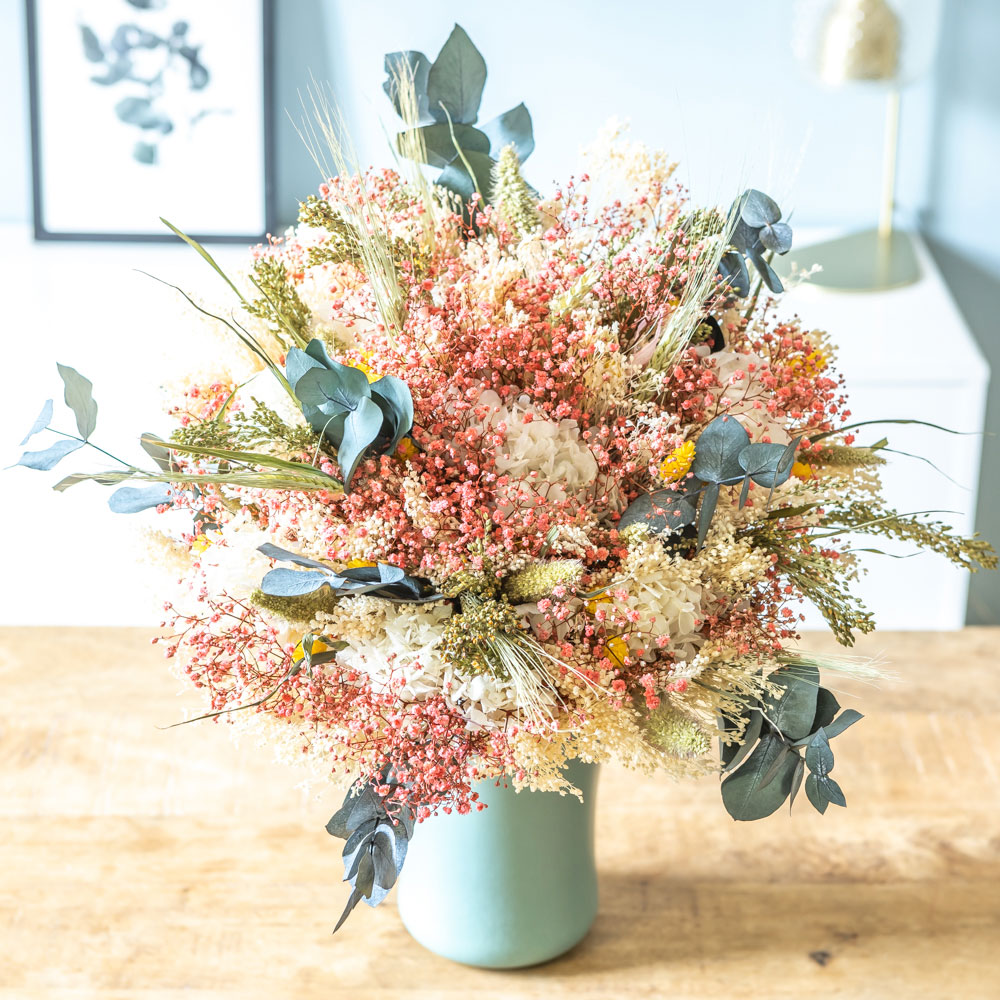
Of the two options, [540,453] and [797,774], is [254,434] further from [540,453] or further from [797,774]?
[797,774]

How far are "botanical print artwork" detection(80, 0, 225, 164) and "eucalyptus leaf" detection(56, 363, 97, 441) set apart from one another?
1.67 meters

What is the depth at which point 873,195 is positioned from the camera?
7.55ft

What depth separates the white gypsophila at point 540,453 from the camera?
2.15 ft

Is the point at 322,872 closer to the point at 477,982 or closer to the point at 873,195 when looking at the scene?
the point at 477,982

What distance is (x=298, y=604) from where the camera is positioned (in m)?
0.64

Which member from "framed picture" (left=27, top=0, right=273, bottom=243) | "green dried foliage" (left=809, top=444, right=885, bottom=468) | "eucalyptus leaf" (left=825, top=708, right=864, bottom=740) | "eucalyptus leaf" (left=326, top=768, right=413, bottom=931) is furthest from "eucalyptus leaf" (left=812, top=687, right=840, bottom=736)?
"framed picture" (left=27, top=0, right=273, bottom=243)

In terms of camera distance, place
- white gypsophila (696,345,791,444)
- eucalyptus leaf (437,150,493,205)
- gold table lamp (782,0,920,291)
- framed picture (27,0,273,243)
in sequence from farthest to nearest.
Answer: framed picture (27,0,273,243) → gold table lamp (782,0,920,291) → eucalyptus leaf (437,150,493,205) → white gypsophila (696,345,791,444)

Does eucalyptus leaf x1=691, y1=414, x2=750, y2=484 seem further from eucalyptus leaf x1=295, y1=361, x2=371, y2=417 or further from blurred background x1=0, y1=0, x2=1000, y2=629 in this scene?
blurred background x1=0, y1=0, x2=1000, y2=629

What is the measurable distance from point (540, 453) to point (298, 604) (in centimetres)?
15

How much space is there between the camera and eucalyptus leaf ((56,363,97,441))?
2.18 feet

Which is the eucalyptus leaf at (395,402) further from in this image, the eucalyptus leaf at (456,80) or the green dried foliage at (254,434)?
the eucalyptus leaf at (456,80)

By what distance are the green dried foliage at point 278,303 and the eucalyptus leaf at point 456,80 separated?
181 millimetres

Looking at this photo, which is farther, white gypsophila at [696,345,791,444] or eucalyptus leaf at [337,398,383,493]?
white gypsophila at [696,345,791,444]

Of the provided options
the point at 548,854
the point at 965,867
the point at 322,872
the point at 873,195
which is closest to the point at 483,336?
the point at 548,854
